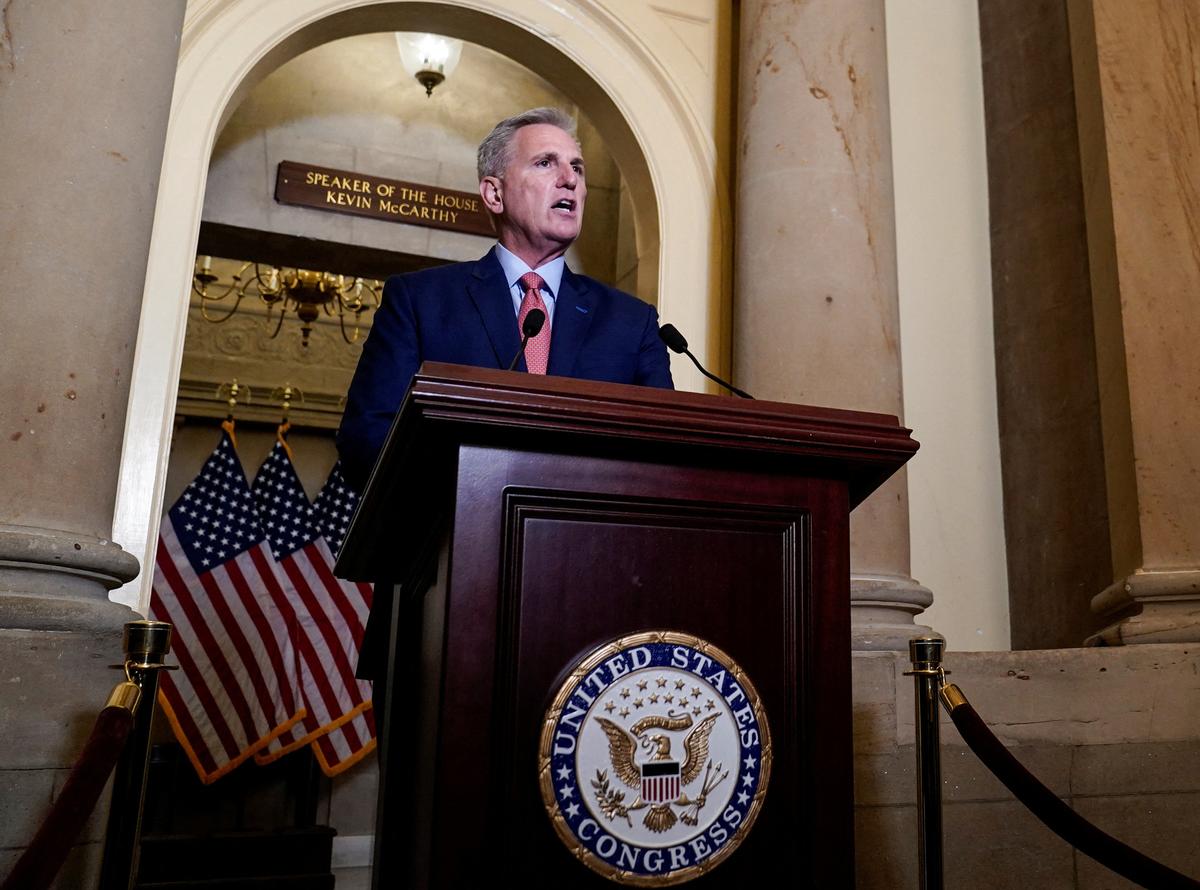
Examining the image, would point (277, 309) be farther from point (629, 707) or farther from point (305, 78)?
point (629, 707)

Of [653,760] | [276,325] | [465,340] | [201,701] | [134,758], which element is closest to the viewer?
[653,760]

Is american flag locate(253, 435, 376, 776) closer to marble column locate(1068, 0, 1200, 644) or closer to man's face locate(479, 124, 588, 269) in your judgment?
marble column locate(1068, 0, 1200, 644)

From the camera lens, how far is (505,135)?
2.70 metres

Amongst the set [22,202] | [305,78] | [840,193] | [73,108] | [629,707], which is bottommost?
[629,707]

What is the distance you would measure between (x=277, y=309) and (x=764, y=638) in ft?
28.3

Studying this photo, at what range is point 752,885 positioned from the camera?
1.47m

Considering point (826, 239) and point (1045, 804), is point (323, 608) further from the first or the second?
point (1045, 804)

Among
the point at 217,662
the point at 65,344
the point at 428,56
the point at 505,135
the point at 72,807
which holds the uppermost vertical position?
the point at 428,56

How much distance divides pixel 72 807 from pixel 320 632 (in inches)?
235

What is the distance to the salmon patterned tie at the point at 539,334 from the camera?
2391 mm

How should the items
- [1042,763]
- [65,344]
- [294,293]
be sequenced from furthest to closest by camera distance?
[294,293] → [1042,763] → [65,344]

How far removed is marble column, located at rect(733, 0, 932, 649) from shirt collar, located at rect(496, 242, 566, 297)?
4.59ft

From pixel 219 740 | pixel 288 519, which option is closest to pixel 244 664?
pixel 219 740

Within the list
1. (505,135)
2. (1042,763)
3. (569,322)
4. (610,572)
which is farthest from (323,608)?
(610,572)
